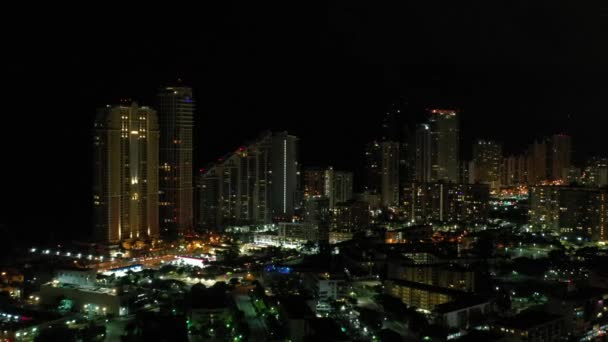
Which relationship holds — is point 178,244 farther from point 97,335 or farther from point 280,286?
point 97,335

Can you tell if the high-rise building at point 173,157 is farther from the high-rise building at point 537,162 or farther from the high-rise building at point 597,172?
the high-rise building at point 537,162

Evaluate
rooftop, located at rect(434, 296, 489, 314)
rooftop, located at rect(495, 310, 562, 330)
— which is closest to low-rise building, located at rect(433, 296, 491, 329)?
rooftop, located at rect(434, 296, 489, 314)

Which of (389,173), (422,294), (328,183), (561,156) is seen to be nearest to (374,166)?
(389,173)

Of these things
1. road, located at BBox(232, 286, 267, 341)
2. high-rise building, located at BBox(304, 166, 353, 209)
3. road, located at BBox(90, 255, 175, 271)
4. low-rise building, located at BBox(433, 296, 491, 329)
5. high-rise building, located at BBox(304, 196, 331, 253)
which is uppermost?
high-rise building, located at BBox(304, 166, 353, 209)

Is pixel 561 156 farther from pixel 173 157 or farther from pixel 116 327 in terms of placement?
pixel 116 327

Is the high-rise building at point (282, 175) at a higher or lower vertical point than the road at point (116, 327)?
higher

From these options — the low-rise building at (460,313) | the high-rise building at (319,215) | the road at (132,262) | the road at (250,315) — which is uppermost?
the high-rise building at (319,215)

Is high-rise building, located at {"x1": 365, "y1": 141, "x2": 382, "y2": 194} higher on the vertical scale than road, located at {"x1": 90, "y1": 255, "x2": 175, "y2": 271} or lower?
higher

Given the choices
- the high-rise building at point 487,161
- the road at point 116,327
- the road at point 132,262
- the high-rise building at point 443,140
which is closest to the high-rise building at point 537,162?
the high-rise building at point 487,161

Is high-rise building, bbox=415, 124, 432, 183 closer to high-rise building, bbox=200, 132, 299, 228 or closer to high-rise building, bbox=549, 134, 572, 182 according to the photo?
high-rise building, bbox=200, 132, 299, 228
